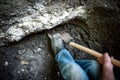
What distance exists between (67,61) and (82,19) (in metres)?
0.42

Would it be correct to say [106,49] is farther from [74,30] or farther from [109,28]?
[74,30]

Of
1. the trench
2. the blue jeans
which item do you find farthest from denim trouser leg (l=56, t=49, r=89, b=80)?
the trench

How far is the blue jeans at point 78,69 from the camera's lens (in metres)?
1.17

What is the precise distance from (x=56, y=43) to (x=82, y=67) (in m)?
0.31

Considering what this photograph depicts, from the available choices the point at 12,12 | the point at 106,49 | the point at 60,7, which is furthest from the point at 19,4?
the point at 106,49

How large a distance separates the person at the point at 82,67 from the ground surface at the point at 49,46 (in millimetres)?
123

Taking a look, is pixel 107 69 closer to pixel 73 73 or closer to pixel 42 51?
pixel 73 73

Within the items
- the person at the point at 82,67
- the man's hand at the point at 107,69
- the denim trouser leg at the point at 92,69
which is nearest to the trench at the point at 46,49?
the person at the point at 82,67

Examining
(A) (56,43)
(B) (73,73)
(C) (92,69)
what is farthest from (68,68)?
(A) (56,43)

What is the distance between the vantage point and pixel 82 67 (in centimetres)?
132

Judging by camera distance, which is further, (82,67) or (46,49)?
(46,49)

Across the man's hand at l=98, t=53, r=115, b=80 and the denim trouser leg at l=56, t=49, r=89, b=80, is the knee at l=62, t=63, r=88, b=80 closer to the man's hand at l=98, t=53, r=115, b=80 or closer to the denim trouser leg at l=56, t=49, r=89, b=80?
the denim trouser leg at l=56, t=49, r=89, b=80

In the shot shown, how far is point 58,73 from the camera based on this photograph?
4.71 feet

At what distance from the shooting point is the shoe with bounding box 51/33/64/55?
57.6 inches
